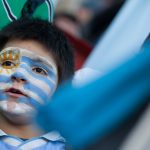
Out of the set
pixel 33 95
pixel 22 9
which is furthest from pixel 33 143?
pixel 22 9

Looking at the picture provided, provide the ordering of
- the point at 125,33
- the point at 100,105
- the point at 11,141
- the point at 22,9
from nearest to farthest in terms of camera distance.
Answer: the point at 100,105
the point at 11,141
the point at 22,9
the point at 125,33

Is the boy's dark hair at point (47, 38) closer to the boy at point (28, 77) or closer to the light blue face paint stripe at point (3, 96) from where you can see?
the boy at point (28, 77)

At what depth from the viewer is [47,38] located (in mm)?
1253

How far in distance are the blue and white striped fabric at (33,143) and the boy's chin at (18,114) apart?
35 mm

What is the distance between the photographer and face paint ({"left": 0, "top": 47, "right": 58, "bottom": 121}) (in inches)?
45.8

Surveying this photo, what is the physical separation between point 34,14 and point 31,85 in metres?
0.46

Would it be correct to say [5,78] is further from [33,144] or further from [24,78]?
[33,144]

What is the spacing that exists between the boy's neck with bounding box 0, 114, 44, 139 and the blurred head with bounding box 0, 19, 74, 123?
12 millimetres

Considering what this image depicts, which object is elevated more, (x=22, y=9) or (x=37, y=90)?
(x=22, y=9)

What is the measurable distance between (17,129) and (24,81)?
10 centimetres

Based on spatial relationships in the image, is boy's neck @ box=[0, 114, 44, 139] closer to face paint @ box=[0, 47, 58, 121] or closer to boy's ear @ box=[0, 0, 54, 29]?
face paint @ box=[0, 47, 58, 121]

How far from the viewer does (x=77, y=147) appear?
0.58m

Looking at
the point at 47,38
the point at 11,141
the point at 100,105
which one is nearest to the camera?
the point at 100,105

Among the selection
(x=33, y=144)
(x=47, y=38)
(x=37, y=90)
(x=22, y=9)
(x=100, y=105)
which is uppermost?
(x=22, y=9)
